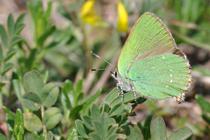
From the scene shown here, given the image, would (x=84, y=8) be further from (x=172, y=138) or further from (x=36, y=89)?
(x=172, y=138)

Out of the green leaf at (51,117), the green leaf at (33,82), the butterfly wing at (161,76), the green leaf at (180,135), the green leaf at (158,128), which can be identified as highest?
the green leaf at (33,82)

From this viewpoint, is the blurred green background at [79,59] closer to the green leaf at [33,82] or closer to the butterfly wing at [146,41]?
the green leaf at [33,82]

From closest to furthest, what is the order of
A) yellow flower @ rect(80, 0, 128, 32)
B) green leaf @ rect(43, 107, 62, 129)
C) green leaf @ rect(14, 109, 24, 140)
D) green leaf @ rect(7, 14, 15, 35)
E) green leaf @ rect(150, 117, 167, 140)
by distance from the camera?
1. green leaf @ rect(150, 117, 167, 140)
2. green leaf @ rect(14, 109, 24, 140)
3. green leaf @ rect(43, 107, 62, 129)
4. green leaf @ rect(7, 14, 15, 35)
5. yellow flower @ rect(80, 0, 128, 32)

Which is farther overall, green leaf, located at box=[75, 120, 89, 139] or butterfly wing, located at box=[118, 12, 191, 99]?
butterfly wing, located at box=[118, 12, 191, 99]

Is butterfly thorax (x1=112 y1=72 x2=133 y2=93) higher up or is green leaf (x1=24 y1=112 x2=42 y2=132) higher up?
butterfly thorax (x1=112 y1=72 x2=133 y2=93)

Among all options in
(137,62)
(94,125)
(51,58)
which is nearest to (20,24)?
(137,62)

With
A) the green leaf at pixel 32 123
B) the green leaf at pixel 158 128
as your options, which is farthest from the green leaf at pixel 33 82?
the green leaf at pixel 158 128

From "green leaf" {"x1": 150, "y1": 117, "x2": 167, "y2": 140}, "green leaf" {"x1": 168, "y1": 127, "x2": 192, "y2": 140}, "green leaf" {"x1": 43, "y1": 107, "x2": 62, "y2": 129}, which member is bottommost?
"green leaf" {"x1": 168, "y1": 127, "x2": 192, "y2": 140}

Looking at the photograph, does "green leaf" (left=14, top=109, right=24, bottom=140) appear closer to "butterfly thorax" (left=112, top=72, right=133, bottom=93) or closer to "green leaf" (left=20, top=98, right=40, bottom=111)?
"green leaf" (left=20, top=98, right=40, bottom=111)

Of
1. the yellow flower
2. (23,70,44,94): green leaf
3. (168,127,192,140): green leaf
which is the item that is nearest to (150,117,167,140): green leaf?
(168,127,192,140): green leaf
